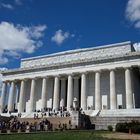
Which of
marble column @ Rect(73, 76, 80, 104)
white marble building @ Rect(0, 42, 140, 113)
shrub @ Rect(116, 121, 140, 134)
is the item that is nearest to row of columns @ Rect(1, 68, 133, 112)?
white marble building @ Rect(0, 42, 140, 113)

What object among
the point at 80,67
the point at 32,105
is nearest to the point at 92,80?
the point at 80,67

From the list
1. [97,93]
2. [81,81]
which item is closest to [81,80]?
[81,81]

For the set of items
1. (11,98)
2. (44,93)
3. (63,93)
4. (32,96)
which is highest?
(63,93)

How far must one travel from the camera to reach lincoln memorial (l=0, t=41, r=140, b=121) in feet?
193

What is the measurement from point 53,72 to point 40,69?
435cm

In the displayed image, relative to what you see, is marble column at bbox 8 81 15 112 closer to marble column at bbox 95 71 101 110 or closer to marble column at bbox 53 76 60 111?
marble column at bbox 53 76 60 111

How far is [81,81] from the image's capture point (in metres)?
65.0

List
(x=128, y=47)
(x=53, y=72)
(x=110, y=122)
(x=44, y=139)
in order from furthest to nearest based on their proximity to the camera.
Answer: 1. (x=53, y=72)
2. (x=128, y=47)
3. (x=110, y=122)
4. (x=44, y=139)

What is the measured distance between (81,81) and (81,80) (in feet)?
0.82

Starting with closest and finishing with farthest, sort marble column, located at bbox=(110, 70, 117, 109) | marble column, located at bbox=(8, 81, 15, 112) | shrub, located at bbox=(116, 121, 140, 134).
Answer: shrub, located at bbox=(116, 121, 140, 134) < marble column, located at bbox=(110, 70, 117, 109) < marble column, located at bbox=(8, 81, 15, 112)

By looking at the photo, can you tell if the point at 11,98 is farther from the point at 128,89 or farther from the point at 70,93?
the point at 128,89

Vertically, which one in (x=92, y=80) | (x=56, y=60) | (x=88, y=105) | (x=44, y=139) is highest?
(x=56, y=60)

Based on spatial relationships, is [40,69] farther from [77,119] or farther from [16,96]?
[77,119]

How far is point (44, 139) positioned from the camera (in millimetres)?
22656
